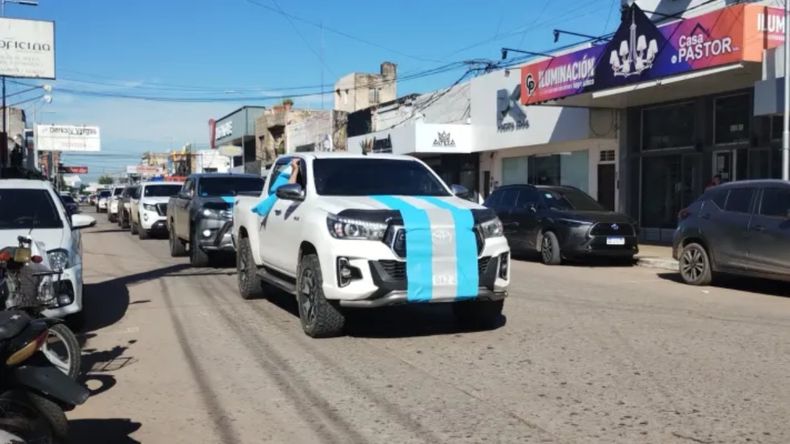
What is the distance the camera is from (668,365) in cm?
632

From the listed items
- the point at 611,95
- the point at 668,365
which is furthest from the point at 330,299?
the point at 611,95

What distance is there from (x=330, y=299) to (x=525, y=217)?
960 centimetres

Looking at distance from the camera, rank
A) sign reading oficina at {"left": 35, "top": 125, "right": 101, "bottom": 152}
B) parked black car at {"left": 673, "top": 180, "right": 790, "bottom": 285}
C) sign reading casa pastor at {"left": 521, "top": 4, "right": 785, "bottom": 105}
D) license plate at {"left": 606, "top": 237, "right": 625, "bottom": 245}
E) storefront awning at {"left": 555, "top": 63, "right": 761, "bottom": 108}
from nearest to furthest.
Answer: parked black car at {"left": 673, "top": 180, "right": 790, "bottom": 285}, license plate at {"left": 606, "top": 237, "right": 625, "bottom": 245}, sign reading casa pastor at {"left": 521, "top": 4, "right": 785, "bottom": 105}, storefront awning at {"left": 555, "top": 63, "right": 761, "bottom": 108}, sign reading oficina at {"left": 35, "top": 125, "right": 101, "bottom": 152}

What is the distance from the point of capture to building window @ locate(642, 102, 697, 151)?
1955 cm

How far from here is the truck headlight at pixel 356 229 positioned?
6.92 meters

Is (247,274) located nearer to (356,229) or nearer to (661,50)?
(356,229)

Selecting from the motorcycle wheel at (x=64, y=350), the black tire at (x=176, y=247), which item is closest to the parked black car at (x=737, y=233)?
the motorcycle wheel at (x=64, y=350)

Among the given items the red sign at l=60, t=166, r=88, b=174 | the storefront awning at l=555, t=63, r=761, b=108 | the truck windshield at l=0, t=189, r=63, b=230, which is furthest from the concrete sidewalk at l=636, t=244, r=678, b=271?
the red sign at l=60, t=166, r=88, b=174

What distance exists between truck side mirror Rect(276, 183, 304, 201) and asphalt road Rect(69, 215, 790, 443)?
146 cm

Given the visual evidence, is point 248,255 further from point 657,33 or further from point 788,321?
point 657,33

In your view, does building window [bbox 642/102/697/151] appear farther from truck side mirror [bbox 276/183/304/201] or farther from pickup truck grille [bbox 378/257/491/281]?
pickup truck grille [bbox 378/257/491/281]

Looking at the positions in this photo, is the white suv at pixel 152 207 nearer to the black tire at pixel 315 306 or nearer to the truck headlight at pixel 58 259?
the truck headlight at pixel 58 259

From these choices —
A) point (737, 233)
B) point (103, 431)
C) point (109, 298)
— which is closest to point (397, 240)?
point (103, 431)

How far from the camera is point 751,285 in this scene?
1202cm
